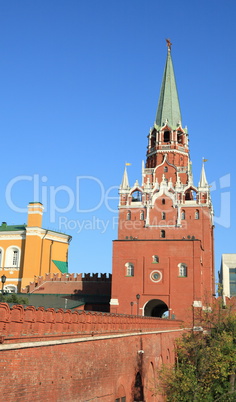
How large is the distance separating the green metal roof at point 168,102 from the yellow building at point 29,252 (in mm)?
17247

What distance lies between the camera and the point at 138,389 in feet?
78.5

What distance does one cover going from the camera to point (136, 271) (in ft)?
146

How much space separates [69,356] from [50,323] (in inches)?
66.1

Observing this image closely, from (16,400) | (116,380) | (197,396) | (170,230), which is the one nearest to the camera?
(16,400)

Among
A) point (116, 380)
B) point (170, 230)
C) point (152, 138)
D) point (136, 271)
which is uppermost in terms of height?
point (152, 138)

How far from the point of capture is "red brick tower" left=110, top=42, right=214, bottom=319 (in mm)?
43625

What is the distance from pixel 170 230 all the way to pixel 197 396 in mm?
20382

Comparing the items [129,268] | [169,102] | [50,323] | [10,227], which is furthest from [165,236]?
[50,323]

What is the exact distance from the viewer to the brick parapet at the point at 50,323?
11594mm

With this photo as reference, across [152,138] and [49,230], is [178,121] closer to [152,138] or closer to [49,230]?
[152,138]

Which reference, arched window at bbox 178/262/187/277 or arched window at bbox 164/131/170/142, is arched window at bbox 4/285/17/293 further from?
arched window at bbox 164/131/170/142

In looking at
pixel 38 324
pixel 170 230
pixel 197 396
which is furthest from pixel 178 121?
pixel 38 324

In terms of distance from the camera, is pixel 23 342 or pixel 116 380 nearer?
pixel 23 342

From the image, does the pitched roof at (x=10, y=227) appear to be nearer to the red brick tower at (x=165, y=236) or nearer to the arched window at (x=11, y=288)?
the arched window at (x=11, y=288)
